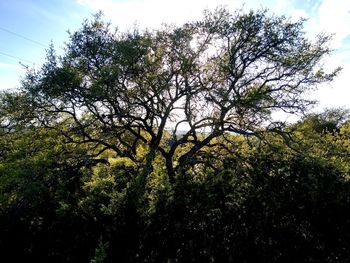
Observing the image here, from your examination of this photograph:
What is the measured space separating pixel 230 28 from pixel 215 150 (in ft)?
21.0

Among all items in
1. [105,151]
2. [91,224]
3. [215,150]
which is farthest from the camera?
[105,151]

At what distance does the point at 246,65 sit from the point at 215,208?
10.5 m

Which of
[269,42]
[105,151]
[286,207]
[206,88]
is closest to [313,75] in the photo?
[269,42]

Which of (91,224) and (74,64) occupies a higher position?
(74,64)

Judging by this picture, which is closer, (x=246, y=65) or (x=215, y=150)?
(x=246, y=65)

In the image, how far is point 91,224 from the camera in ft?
16.8

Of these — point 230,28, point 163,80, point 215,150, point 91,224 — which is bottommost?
point 91,224

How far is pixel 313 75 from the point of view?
13.7 meters

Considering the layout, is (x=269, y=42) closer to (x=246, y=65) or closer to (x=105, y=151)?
(x=246, y=65)

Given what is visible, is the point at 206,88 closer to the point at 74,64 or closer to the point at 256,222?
the point at 74,64

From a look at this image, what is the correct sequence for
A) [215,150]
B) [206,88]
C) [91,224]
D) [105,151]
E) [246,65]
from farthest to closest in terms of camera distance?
1. [105,151]
2. [215,150]
3. [246,65]
4. [206,88]
5. [91,224]

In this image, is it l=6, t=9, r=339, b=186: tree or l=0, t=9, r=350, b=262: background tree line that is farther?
l=6, t=9, r=339, b=186: tree

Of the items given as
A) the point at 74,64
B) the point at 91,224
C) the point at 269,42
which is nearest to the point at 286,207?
the point at 91,224

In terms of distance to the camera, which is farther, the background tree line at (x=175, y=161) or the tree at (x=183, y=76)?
the tree at (x=183, y=76)
